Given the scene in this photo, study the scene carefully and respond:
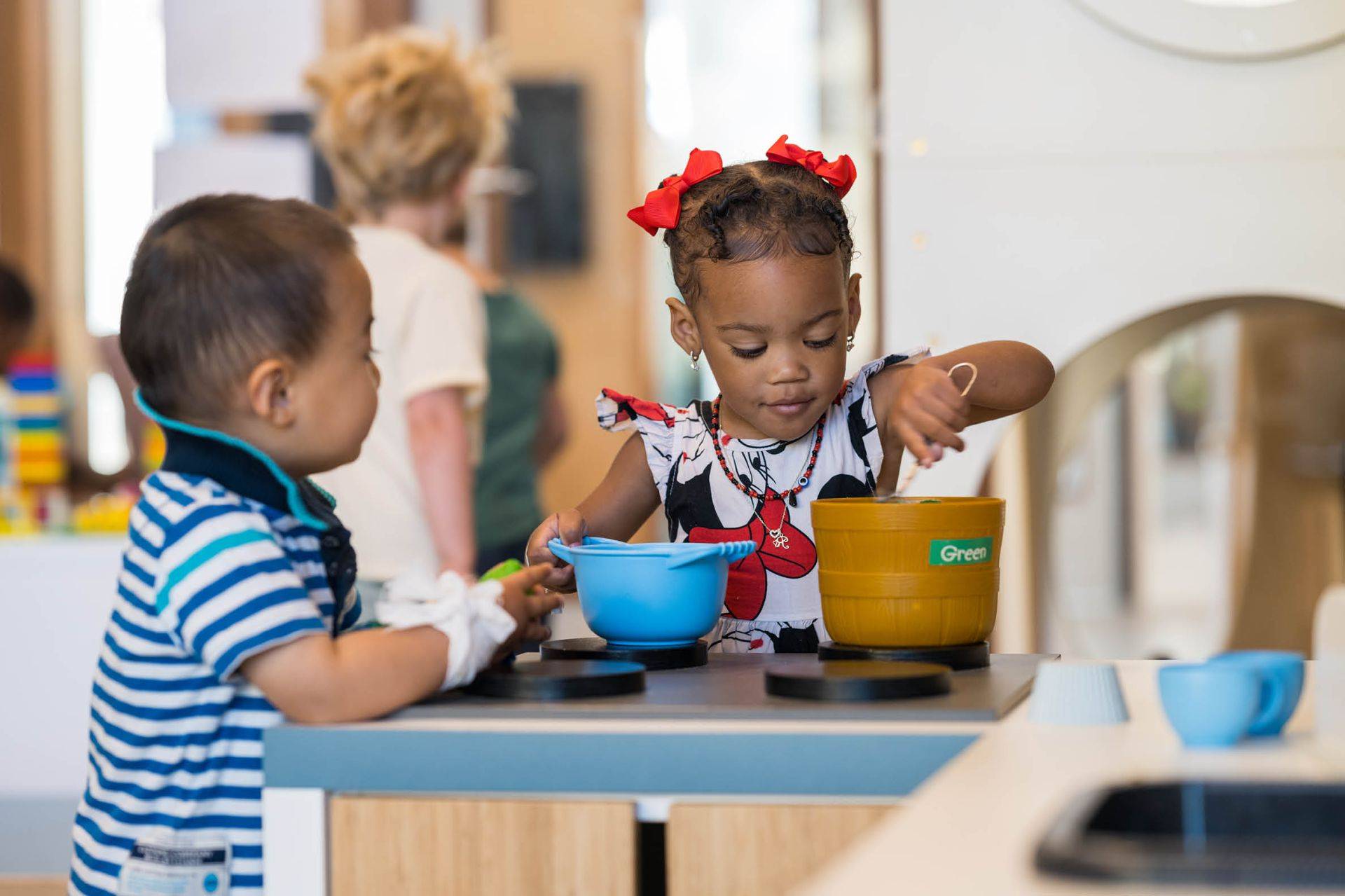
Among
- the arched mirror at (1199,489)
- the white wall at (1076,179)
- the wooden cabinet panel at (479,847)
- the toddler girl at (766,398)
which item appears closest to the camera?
the wooden cabinet panel at (479,847)

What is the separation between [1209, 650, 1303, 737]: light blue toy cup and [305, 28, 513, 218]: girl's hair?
5.59ft

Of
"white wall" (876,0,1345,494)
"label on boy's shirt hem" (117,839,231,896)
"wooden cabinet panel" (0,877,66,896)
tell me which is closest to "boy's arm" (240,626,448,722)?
"label on boy's shirt hem" (117,839,231,896)

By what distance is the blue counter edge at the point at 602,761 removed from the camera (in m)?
0.88

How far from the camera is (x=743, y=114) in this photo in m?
3.91

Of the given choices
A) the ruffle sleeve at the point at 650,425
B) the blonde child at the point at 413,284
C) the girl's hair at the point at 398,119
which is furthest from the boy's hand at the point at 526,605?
the girl's hair at the point at 398,119

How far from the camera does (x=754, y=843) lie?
903 mm

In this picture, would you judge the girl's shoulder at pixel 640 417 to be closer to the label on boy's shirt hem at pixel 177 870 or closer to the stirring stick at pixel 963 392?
the stirring stick at pixel 963 392

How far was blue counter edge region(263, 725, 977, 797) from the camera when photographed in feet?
2.87

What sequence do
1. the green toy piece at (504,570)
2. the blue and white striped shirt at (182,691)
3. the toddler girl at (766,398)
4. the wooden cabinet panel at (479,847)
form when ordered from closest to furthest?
1. the wooden cabinet panel at (479,847)
2. the blue and white striped shirt at (182,691)
3. the green toy piece at (504,570)
4. the toddler girl at (766,398)

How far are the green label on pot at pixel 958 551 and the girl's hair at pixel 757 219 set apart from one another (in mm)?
379

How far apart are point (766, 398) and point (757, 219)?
166 mm

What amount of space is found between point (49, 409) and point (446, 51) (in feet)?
4.88

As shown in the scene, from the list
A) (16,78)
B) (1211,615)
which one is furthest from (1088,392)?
(1211,615)

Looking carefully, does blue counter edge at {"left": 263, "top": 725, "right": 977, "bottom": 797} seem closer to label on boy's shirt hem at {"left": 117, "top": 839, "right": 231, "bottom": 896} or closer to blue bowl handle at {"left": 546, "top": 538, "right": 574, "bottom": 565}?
label on boy's shirt hem at {"left": 117, "top": 839, "right": 231, "bottom": 896}
